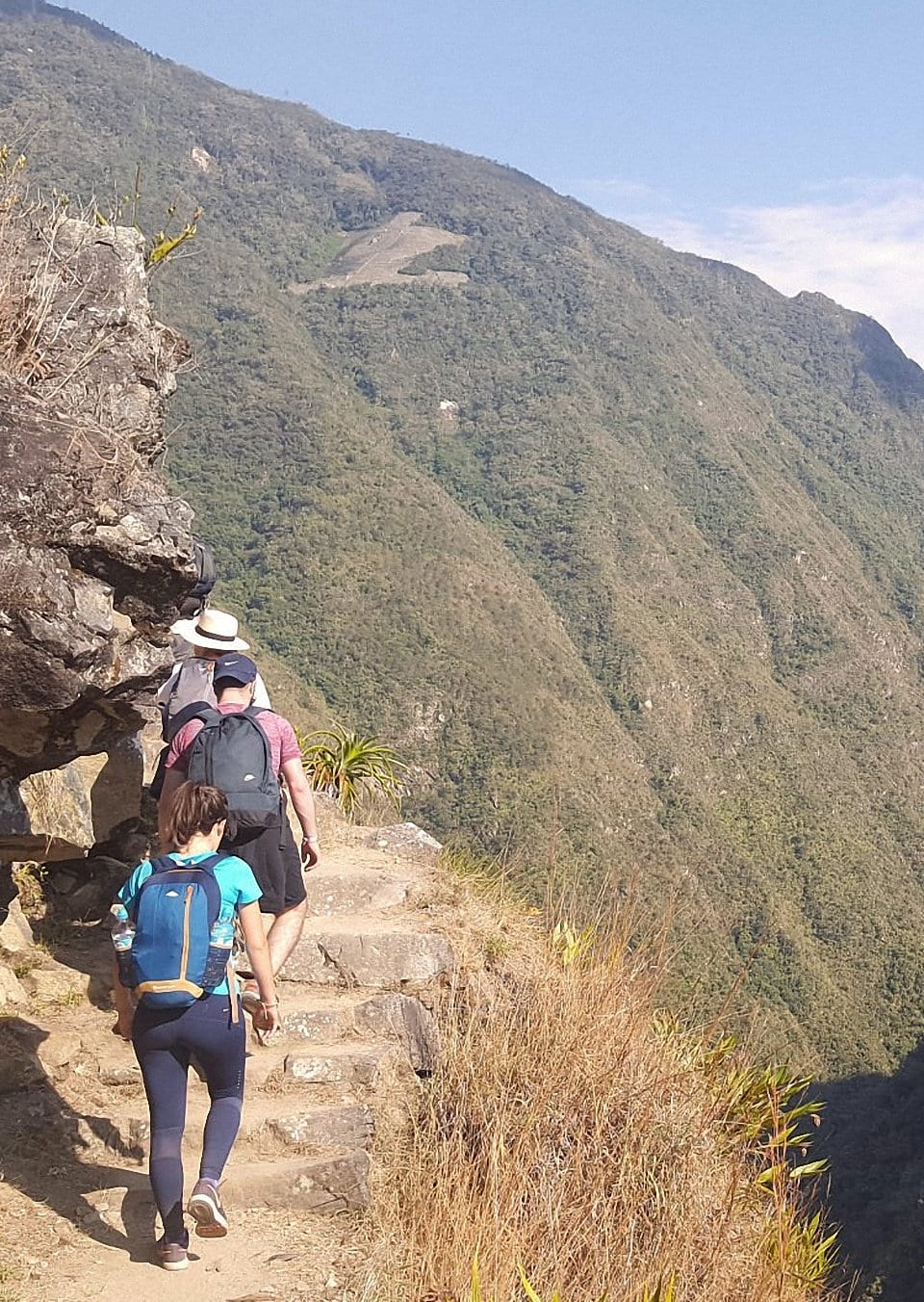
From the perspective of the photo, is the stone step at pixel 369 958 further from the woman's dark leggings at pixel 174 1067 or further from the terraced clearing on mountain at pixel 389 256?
the terraced clearing on mountain at pixel 389 256

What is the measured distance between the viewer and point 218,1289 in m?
3.59

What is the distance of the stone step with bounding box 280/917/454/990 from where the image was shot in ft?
19.7

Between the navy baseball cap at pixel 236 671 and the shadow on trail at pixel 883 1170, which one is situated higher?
the navy baseball cap at pixel 236 671

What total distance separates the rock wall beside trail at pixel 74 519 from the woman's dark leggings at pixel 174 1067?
3.90ft

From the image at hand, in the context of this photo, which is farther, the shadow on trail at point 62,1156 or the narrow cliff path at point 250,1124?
the shadow on trail at point 62,1156

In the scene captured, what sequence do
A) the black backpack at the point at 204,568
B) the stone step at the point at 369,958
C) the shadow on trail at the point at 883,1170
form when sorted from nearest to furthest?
the black backpack at the point at 204,568, the stone step at the point at 369,958, the shadow on trail at the point at 883,1170

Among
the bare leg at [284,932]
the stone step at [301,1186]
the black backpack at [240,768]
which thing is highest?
the black backpack at [240,768]

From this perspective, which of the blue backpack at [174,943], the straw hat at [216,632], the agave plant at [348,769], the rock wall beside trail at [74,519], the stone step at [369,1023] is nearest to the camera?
the blue backpack at [174,943]

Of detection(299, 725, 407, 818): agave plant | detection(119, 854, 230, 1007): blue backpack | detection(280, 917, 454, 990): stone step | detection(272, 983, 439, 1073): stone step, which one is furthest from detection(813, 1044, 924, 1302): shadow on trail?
detection(119, 854, 230, 1007): blue backpack

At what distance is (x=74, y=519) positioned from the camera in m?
4.22

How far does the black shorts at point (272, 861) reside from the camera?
14.8 ft

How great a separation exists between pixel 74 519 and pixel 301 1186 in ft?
8.30

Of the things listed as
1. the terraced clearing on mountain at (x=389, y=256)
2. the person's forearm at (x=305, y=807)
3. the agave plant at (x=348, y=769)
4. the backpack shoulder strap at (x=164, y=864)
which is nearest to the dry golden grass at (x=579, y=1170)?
the person's forearm at (x=305, y=807)

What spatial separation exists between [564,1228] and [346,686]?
62.3m
